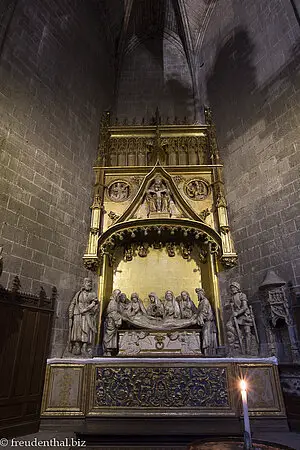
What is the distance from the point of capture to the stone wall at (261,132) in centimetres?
731

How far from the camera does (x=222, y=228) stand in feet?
26.9

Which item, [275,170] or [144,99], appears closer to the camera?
[275,170]

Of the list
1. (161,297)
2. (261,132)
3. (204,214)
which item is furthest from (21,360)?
(261,132)

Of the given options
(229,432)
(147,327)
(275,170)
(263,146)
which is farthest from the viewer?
(263,146)

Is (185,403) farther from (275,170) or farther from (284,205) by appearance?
(275,170)

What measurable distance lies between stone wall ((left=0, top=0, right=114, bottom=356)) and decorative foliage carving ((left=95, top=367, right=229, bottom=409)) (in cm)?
155

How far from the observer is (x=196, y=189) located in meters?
9.16

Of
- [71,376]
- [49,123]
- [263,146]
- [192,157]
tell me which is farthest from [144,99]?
[71,376]

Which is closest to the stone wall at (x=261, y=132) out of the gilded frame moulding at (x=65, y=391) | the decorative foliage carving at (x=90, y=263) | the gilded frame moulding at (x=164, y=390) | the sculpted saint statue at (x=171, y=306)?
the sculpted saint statue at (x=171, y=306)

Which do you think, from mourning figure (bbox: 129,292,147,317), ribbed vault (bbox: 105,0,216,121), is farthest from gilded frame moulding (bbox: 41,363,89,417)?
ribbed vault (bbox: 105,0,216,121)

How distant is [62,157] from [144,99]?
5.34 m
